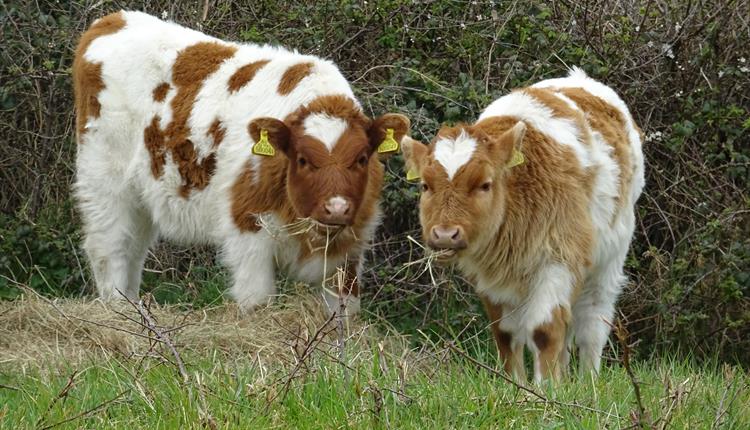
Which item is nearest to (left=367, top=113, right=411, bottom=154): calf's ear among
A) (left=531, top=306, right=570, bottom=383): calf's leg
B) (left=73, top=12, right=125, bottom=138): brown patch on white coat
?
(left=531, top=306, right=570, bottom=383): calf's leg

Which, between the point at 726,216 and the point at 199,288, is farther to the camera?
the point at 199,288

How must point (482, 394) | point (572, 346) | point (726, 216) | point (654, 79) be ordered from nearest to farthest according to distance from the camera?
point (482, 394)
point (572, 346)
point (726, 216)
point (654, 79)

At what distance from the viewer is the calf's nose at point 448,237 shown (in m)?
6.68

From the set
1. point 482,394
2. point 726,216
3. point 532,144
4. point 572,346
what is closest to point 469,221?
point 532,144

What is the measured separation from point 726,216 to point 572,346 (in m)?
1.90

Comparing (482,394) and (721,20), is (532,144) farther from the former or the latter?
(721,20)

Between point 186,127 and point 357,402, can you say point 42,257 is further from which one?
point 357,402

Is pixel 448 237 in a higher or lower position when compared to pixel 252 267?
higher

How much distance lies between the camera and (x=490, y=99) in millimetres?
9109

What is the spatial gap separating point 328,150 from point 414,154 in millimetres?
616

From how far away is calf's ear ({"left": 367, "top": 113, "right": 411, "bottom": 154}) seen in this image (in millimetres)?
7711

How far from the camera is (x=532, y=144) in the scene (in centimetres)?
703

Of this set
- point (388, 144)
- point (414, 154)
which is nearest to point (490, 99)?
point (388, 144)

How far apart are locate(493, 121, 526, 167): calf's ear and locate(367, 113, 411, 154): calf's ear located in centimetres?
103
